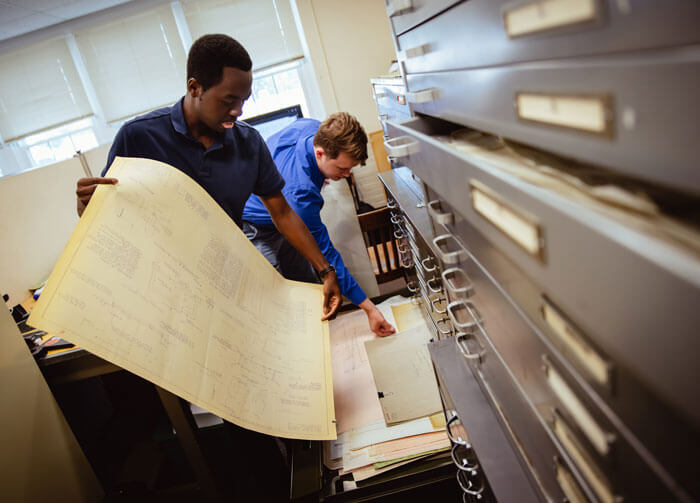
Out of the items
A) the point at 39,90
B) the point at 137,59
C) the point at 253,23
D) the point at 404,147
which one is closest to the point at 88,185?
the point at 404,147

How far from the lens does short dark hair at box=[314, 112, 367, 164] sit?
172cm

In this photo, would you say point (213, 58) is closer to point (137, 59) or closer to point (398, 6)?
point (398, 6)

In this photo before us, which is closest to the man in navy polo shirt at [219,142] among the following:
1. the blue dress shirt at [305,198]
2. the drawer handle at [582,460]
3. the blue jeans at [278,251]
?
the blue dress shirt at [305,198]

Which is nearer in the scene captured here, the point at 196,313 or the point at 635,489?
the point at 635,489

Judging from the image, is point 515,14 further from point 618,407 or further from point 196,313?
point 196,313

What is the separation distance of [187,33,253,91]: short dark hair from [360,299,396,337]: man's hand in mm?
893

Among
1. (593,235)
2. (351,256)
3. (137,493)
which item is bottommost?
(137,493)

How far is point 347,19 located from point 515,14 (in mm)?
3499

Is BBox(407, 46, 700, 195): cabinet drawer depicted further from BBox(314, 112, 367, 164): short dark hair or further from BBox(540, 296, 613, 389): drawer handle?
BBox(314, 112, 367, 164): short dark hair

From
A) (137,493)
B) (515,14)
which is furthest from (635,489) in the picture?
(137,493)

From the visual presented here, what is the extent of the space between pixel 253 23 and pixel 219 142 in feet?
9.50

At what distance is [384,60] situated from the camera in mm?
3508

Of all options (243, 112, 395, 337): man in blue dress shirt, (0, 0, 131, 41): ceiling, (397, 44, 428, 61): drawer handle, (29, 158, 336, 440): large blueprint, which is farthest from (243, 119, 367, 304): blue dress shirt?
(0, 0, 131, 41): ceiling

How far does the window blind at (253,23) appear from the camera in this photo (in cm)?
369
